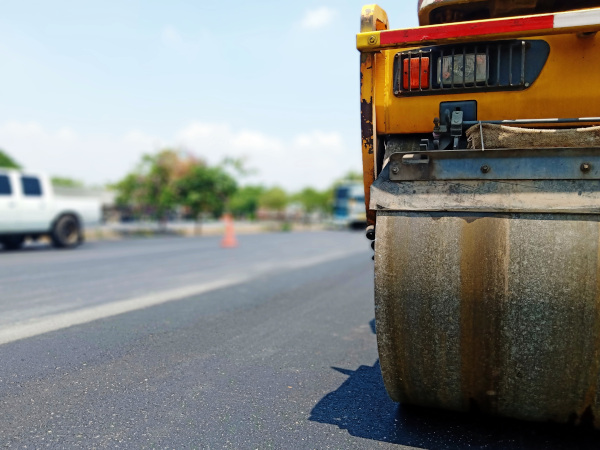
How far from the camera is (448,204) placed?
7.87 ft

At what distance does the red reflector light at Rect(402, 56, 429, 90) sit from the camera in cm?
298

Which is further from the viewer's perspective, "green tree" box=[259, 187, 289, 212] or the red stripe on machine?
"green tree" box=[259, 187, 289, 212]

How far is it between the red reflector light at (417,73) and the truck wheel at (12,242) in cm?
1296

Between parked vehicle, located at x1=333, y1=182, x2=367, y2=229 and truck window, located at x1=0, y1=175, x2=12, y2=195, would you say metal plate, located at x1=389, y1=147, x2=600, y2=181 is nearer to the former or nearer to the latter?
truck window, located at x1=0, y1=175, x2=12, y2=195

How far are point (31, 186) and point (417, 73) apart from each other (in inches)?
506

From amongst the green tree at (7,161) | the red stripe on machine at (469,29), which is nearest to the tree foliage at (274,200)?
the green tree at (7,161)

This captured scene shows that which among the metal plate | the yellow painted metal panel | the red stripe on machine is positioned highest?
the red stripe on machine

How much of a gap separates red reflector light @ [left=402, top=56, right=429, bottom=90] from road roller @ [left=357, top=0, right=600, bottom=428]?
0.10 metres

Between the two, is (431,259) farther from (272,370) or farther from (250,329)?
(250,329)

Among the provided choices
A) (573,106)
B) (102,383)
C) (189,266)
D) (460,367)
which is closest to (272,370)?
(102,383)

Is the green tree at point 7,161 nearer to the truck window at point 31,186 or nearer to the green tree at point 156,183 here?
the green tree at point 156,183

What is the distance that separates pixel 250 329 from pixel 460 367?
9.15ft

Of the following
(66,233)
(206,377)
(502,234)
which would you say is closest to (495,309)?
(502,234)

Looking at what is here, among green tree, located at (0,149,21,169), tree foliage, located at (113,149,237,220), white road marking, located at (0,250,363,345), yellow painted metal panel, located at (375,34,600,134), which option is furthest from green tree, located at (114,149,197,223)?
green tree, located at (0,149,21,169)
